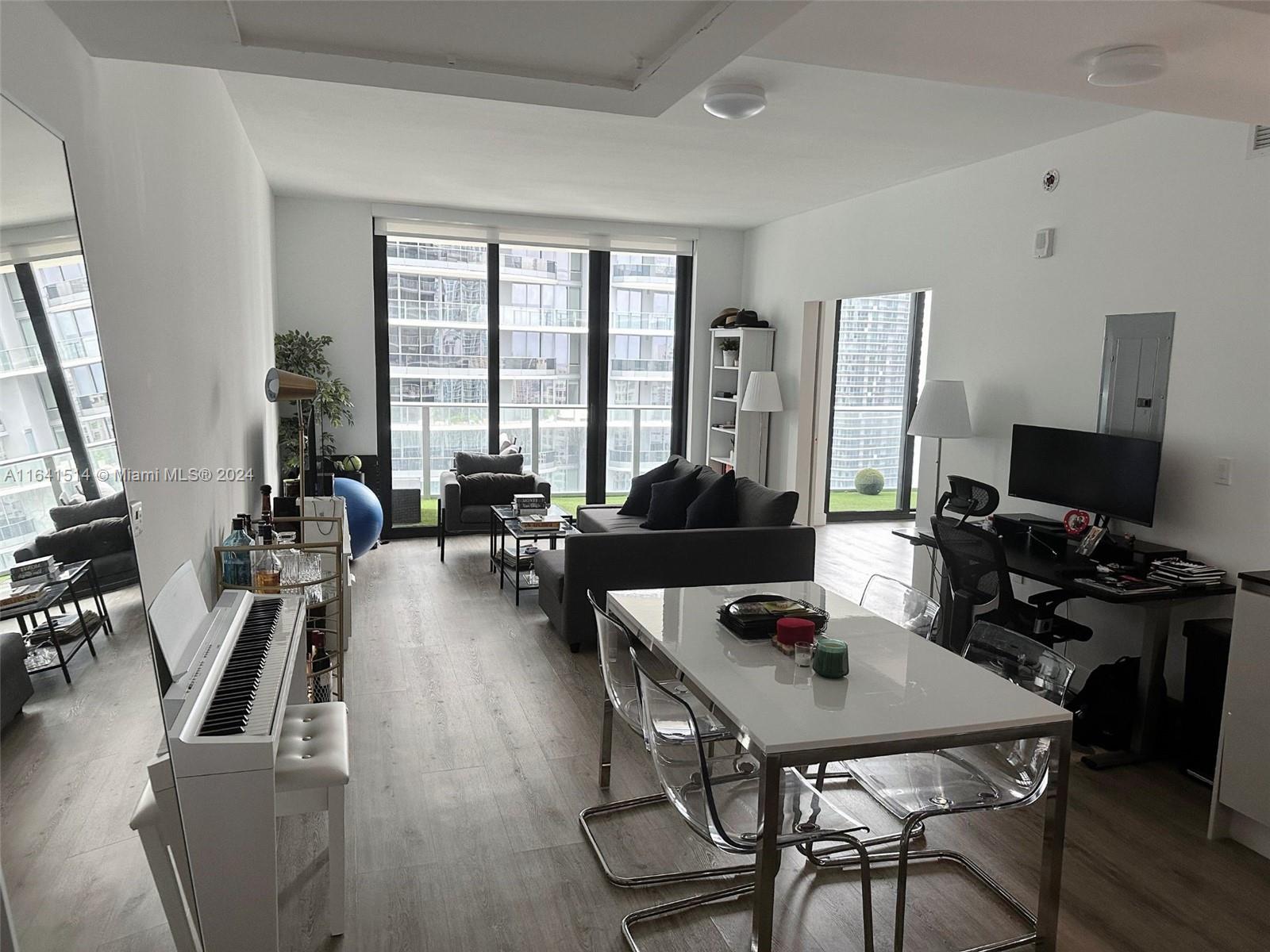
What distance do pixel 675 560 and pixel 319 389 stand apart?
11.9 ft

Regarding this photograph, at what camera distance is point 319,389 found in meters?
6.72

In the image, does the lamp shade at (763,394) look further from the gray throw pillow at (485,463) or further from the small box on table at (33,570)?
the small box on table at (33,570)

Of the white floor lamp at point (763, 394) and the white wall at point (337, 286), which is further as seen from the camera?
the white floor lamp at point (763, 394)

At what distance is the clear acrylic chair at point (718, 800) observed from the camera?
6.68ft

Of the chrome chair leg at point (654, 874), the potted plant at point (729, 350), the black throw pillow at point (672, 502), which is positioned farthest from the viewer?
the potted plant at point (729, 350)

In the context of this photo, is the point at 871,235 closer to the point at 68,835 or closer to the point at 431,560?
the point at 431,560

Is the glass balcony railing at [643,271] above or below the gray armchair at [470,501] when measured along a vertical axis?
above

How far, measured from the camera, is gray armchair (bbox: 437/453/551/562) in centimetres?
662

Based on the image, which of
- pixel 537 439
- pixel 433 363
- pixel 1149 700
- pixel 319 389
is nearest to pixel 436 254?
pixel 433 363

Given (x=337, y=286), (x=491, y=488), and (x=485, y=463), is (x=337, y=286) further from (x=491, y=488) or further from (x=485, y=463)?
(x=491, y=488)

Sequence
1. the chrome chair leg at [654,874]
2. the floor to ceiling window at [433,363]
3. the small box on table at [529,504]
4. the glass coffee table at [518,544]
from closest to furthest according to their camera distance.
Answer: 1. the chrome chair leg at [654,874]
2. the glass coffee table at [518,544]
3. the small box on table at [529,504]
4. the floor to ceiling window at [433,363]

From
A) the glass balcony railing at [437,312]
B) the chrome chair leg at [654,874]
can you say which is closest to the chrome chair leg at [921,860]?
the chrome chair leg at [654,874]

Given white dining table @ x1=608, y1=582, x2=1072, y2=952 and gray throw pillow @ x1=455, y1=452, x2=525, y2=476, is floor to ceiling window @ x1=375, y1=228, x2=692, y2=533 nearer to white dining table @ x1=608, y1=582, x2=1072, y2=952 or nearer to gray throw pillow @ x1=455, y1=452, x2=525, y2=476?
gray throw pillow @ x1=455, y1=452, x2=525, y2=476

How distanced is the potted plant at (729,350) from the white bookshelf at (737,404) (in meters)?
0.02
